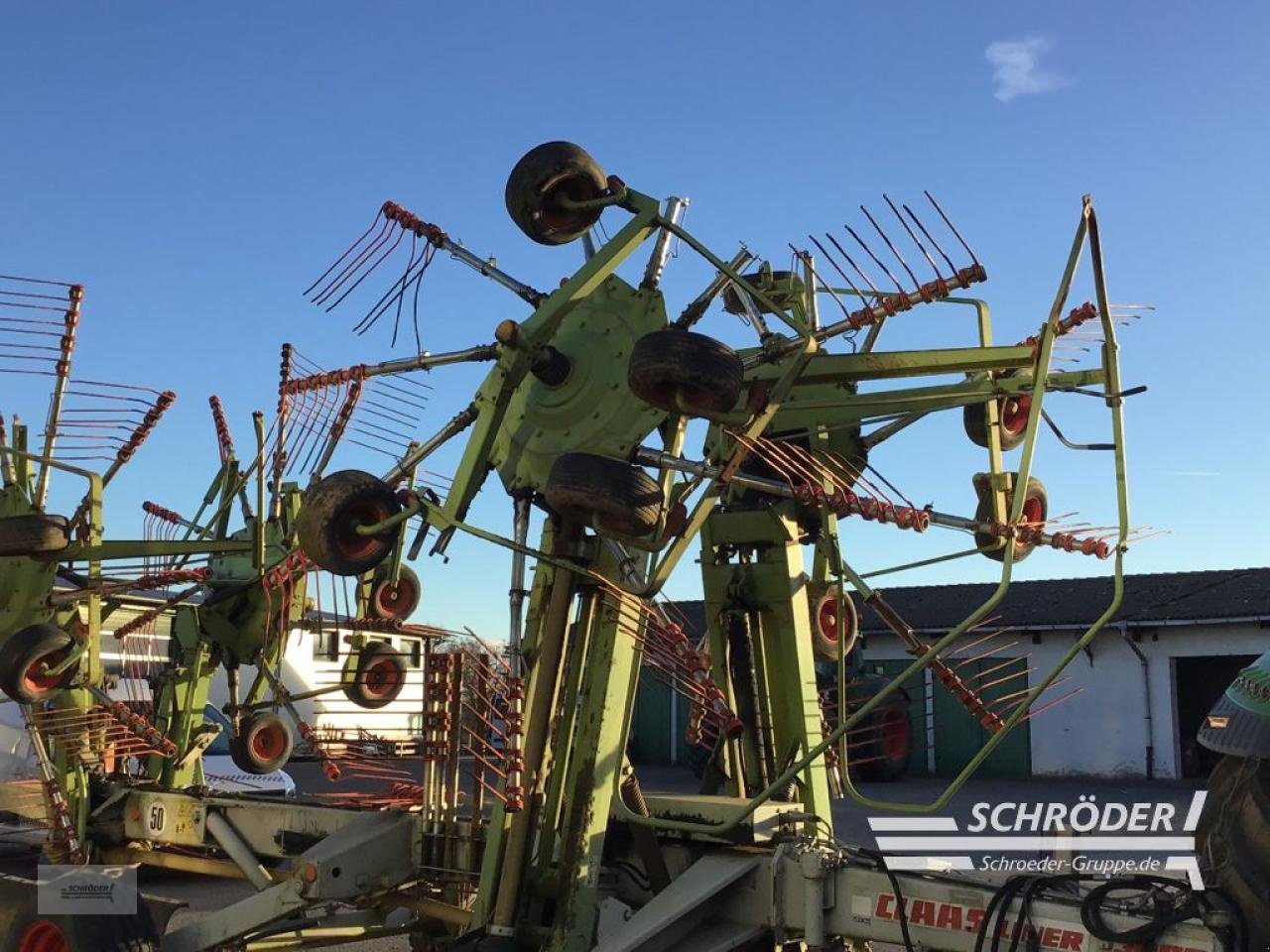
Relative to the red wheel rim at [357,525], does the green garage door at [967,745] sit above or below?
below

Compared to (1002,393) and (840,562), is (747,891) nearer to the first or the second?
(840,562)

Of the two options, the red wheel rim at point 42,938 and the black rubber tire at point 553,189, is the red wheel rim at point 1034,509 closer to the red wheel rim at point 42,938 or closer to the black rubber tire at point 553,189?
the black rubber tire at point 553,189

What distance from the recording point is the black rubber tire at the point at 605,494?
517cm

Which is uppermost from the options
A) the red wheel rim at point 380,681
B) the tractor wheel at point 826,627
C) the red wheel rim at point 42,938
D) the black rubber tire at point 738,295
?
the black rubber tire at point 738,295

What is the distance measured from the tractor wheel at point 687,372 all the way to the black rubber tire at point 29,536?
5134 mm

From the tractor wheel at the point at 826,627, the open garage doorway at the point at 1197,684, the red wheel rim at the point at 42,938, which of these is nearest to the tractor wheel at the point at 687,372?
the tractor wheel at the point at 826,627

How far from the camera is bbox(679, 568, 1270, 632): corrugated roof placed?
23.3 meters

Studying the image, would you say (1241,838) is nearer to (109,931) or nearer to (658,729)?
(109,931)

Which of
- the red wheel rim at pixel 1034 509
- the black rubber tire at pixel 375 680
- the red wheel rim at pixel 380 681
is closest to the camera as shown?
the red wheel rim at pixel 1034 509

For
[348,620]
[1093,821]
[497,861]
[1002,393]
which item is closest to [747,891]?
[497,861]

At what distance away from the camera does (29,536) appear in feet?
27.3

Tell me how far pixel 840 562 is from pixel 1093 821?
180 cm

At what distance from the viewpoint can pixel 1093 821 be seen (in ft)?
18.7

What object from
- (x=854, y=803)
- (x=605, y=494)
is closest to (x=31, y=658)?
(x=605, y=494)
